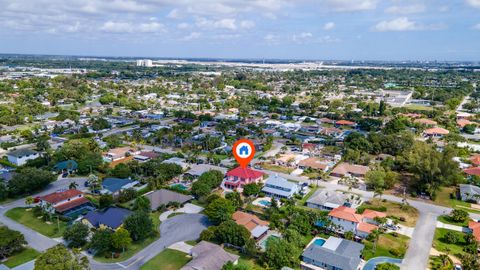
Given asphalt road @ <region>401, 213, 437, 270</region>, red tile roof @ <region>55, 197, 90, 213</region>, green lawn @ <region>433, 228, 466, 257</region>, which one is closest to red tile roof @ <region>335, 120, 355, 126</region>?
asphalt road @ <region>401, 213, 437, 270</region>

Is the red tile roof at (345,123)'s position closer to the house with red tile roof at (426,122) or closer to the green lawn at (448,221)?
the house with red tile roof at (426,122)

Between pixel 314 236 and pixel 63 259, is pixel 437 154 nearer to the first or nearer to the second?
pixel 314 236

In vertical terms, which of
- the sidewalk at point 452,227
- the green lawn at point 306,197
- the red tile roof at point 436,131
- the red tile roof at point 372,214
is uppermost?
the red tile roof at point 436,131

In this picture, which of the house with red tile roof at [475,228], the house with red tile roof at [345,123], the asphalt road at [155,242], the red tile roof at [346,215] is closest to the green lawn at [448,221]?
the house with red tile roof at [475,228]

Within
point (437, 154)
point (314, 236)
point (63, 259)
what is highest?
point (437, 154)

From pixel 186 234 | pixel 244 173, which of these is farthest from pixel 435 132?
pixel 186 234

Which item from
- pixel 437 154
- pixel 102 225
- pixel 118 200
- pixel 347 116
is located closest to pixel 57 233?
pixel 102 225
